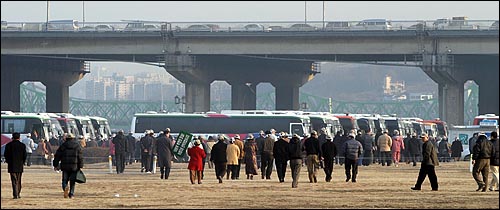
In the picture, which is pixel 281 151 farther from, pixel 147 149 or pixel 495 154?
pixel 147 149

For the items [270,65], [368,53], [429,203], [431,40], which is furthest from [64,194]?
[270,65]

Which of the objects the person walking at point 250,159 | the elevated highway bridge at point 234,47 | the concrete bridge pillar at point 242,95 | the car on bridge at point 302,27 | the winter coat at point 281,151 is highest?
the car on bridge at point 302,27

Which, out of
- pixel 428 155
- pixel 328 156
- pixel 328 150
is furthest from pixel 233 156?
pixel 428 155

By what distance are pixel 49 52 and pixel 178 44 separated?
323 inches

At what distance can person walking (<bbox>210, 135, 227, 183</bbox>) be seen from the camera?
131 ft

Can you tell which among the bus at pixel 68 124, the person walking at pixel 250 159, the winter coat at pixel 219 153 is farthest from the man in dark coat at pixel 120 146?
the bus at pixel 68 124

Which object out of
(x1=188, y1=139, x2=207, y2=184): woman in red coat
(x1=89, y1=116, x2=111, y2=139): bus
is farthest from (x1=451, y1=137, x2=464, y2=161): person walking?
(x1=89, y1=116, x2=111, y2=139): bus

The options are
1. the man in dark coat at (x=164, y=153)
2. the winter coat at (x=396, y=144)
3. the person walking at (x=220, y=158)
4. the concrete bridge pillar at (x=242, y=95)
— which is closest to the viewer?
the person walking at (x=220, y=158)

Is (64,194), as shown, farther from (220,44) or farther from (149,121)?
(220,44)

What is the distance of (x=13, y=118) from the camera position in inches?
2899

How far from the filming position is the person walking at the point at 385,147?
58269 millimetres

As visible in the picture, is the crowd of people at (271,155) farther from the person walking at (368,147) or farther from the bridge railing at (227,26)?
the bridge railing at (227,26)

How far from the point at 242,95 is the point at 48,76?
15.8 m

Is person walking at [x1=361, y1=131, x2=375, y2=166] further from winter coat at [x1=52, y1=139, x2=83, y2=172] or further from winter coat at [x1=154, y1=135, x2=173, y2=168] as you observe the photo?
winter coat at [x1=52, y1=139, x2=83, y2=172]
